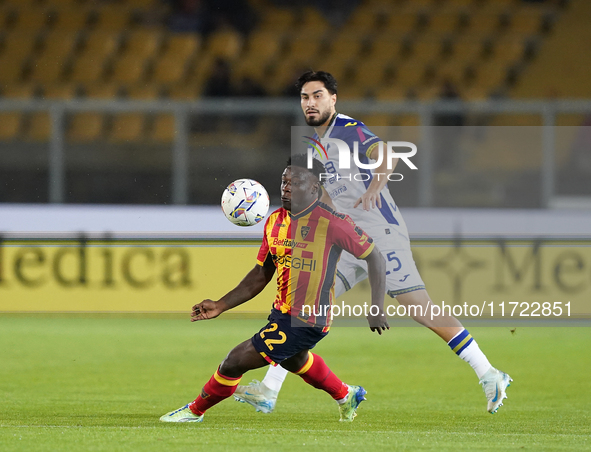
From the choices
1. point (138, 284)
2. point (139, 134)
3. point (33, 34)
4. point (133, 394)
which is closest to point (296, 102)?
point (139, 134)

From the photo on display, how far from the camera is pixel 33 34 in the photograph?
13.8 metres

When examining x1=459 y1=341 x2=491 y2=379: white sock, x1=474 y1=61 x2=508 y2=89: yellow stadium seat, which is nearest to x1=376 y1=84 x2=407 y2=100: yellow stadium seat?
x1=474 y1=61 x2=508 y2=89: yellow stadium seat

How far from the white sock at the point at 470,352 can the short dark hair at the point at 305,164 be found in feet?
4.32

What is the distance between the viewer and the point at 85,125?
9.45 meters

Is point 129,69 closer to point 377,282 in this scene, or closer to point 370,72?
point 370,72

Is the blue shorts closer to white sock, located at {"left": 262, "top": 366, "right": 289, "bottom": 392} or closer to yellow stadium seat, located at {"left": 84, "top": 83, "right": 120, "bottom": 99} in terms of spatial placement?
white sock, located at {"left": 262, "top": 366, "right": 289, "bottom": 392}

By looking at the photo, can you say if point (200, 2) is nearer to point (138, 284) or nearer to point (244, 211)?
point (138, 284)

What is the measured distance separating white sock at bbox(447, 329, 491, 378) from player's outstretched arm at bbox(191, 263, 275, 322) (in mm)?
1287

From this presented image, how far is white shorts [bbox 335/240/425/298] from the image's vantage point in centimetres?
592

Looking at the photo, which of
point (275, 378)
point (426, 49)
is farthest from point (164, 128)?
point (426, 49)

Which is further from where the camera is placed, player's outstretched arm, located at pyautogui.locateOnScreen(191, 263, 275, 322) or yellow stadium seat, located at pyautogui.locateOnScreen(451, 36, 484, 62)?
yellow stadium seat, located at pyautogui.locateOnScreen(451, 36, 484, 62)

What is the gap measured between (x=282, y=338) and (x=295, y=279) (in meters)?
0.34

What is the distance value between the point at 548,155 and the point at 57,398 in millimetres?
5667

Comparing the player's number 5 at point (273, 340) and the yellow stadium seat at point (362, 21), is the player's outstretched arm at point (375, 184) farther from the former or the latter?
the yellow stadium seat at point (362, 21)
